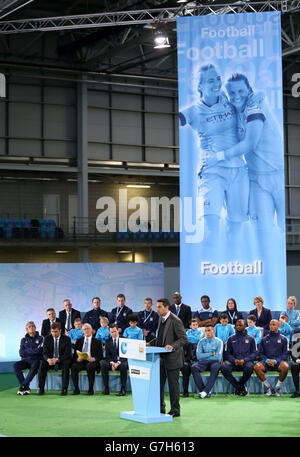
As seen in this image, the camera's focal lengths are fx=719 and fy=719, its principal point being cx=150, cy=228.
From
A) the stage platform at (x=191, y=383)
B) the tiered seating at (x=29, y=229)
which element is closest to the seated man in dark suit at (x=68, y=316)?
the stage platform at (x=191, y=383)

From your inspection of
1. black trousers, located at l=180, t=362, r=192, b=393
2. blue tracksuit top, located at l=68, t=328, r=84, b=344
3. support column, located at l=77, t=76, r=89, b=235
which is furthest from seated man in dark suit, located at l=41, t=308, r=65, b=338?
support column, located at l=77, t=76, r=89, b=235

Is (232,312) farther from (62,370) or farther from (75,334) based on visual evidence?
(62,370)

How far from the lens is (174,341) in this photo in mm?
10008

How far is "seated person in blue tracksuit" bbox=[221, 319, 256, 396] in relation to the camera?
39.5 feet

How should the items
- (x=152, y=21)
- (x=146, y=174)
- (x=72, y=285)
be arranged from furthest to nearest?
(x=146, y=174), (x=152, y=21), (x=72, y=285)

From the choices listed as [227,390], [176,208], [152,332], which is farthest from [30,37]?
[227,390]

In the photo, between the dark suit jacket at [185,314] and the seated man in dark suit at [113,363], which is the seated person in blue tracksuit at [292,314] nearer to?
the dark suit jacket at [185,314]

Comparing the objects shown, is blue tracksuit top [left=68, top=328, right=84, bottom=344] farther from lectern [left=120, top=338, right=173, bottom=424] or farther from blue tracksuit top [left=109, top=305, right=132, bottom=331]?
lectern [left=120, top=338, right=173, bottom=424]

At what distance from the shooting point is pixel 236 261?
15.1 metres

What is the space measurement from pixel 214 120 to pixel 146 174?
1589 cm

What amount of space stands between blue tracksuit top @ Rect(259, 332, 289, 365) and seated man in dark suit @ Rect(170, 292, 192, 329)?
6.57 ft

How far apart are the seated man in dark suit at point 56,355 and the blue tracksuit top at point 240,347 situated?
9.23 ft

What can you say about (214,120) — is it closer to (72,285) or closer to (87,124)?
(72,285)

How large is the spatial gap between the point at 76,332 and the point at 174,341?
14.0 feet
